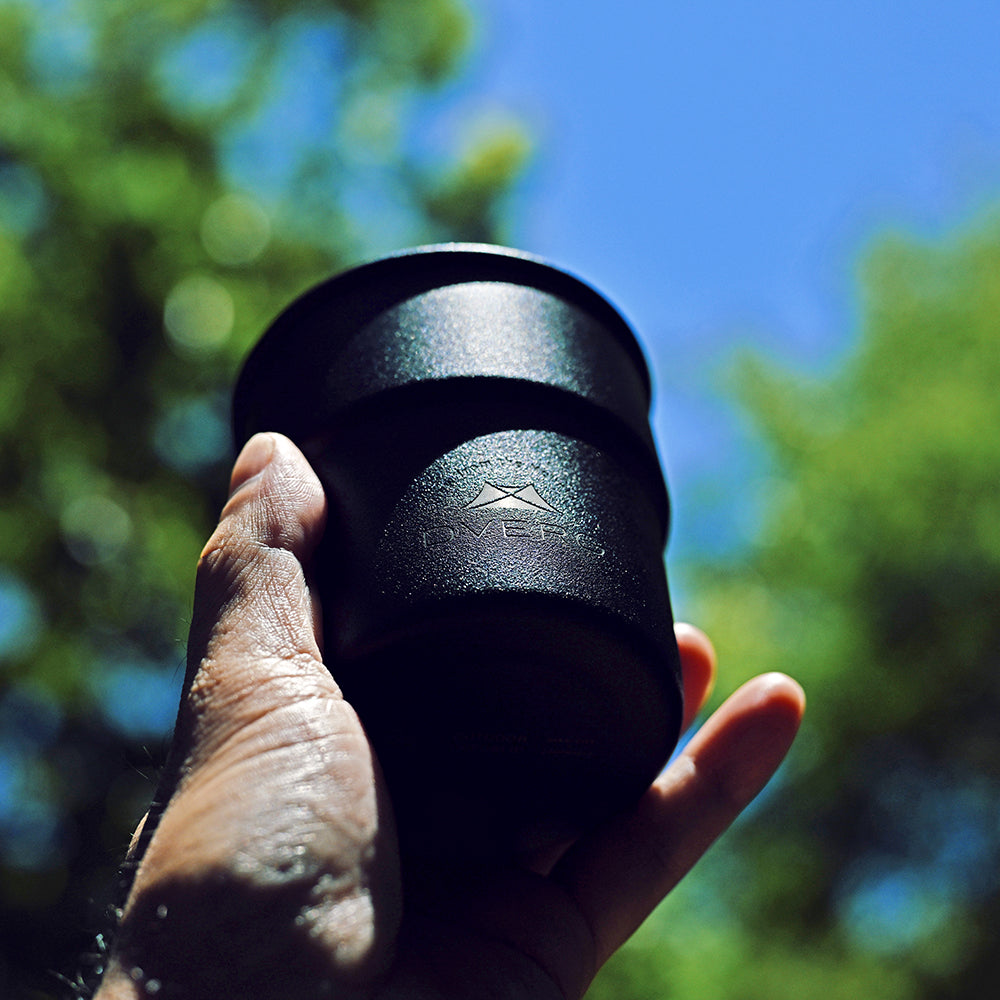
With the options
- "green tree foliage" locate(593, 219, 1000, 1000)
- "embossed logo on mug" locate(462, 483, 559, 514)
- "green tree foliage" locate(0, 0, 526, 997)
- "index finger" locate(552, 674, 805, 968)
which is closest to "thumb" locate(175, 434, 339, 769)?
"embossed logo on mug" locate(462, 483, 559, 514)

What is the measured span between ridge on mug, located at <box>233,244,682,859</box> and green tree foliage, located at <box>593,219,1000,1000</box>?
25.6 ft

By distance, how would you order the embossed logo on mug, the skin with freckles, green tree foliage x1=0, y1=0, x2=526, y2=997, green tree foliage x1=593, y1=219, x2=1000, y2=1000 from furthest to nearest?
green tree foliage x1=593, y1=219, x2=1000, y2=1000 → green tree foliage x1=0, y1=0, x2=526, y2=997 → the embossed logo on mug → the skin with freckles

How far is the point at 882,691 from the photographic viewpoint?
34.1ft

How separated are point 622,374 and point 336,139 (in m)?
8.64

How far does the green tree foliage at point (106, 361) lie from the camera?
22.7 ft

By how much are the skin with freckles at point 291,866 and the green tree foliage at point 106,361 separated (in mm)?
4675

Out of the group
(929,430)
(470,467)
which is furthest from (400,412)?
(929,430)

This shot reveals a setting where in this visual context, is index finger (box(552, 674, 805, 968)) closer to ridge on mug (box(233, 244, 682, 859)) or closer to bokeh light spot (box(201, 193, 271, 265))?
ridge on mug (box(233, 244, 682, 859))

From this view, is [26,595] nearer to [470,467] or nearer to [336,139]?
[336,139]

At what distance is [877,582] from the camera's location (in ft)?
34.5

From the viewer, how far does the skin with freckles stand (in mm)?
1477

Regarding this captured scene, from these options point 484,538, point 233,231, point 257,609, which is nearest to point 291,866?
point 257,609

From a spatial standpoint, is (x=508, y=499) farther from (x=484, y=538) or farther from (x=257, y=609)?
(x=257, y=609)

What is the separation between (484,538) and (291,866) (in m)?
0.63
